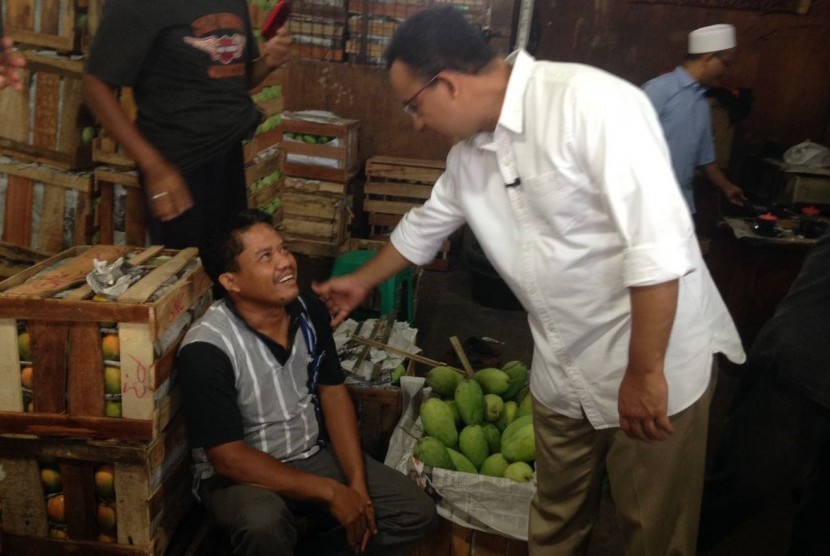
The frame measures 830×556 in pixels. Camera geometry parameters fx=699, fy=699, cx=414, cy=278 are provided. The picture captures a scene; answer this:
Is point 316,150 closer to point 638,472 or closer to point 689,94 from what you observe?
point 689,94

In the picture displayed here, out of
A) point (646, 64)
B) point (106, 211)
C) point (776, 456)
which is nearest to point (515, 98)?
point (776, 456)

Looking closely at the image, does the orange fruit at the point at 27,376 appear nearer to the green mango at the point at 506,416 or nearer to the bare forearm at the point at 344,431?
the bare forearm at the point at 344,431

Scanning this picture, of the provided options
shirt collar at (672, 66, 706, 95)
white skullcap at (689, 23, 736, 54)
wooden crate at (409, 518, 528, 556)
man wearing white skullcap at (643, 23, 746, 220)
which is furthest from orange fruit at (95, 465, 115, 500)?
white skullcap at (689, 23, 736, 54)

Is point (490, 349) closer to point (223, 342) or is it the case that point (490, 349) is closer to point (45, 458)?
point (223, 342)

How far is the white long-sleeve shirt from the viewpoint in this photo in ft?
5.10

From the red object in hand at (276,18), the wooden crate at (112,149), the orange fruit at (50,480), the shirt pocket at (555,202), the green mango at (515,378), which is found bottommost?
the orange fruit at (50,480)

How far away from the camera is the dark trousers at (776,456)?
2.63 metres

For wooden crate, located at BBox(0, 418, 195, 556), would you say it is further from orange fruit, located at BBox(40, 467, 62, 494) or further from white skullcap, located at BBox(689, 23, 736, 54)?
white skullcap, located at BBox(689, 23, 736, 54)

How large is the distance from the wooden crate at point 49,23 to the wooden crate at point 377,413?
194 cm

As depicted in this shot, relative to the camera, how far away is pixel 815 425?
2.61m

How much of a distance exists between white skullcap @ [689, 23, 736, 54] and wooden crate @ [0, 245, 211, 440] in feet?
12.8

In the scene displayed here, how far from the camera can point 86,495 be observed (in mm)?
2359

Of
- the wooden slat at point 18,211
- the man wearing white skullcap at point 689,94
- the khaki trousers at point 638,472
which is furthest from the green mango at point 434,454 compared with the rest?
the man wearing white skullcap at point 689,94

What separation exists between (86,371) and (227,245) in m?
0.62
